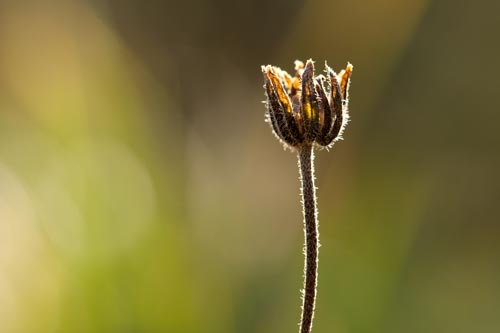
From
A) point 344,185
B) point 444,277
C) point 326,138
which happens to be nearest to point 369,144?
point 344,185

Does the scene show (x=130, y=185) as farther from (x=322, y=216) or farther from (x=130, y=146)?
(x=322, y=216)

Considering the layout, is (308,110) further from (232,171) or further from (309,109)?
(232,171)

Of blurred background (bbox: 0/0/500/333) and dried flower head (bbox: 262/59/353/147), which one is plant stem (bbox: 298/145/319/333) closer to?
dried flower head (bbox: 262/59/353/147)

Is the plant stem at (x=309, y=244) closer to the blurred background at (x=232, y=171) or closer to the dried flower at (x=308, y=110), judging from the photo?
the dried flower at (x=308, y=110)

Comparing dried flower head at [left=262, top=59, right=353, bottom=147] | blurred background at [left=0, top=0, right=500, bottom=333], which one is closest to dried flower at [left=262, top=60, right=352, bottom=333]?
dried flower head at [left=262, top=59, right=353, bottom=147]

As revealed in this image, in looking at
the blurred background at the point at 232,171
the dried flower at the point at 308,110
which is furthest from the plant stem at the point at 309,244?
the blurred background at the point at 232,171
